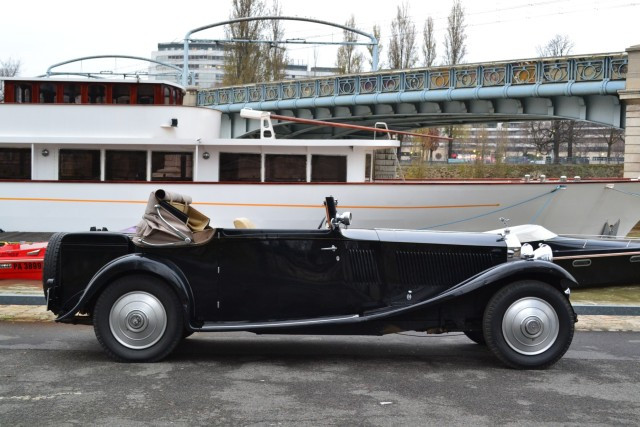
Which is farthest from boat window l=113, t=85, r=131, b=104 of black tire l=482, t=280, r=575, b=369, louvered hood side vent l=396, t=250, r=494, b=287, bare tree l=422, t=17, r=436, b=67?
bare tree l=422, t=17, r=436, b=67

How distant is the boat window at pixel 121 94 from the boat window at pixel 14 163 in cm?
245

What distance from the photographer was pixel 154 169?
62.5 feet

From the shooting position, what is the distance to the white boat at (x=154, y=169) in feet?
61.4

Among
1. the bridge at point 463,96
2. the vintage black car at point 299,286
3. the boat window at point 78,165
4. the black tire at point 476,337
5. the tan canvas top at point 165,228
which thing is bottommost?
the black tire at point 476,337

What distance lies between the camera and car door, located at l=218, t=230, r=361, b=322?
6.60 meters

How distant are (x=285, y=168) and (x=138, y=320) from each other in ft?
41.0

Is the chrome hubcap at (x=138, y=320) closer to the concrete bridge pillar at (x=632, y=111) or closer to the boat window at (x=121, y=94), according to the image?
the boat window at (x=121, y=94)

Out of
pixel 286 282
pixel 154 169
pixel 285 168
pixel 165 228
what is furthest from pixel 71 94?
pixel 286 282

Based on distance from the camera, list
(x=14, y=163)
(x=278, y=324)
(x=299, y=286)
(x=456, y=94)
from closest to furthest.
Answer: (x=278, y=324) < (x=299, y=286) < (x=14, y=163) < (x=456, y=94)

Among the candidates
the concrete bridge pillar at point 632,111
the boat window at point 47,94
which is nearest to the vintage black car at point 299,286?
the boat window at point 47,94

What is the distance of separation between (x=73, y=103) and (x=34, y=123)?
106 centimetres

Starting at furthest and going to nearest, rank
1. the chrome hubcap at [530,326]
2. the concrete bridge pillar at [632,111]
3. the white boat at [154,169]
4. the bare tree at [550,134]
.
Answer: the bare tree at [550,134] → the concrete bridge pillar at [632,111] → the white boat at [154,169] → the chrome hubcap at [530,326]

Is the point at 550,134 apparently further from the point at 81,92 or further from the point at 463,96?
the point at 81,92

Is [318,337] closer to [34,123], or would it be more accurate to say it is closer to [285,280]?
[285,280]
